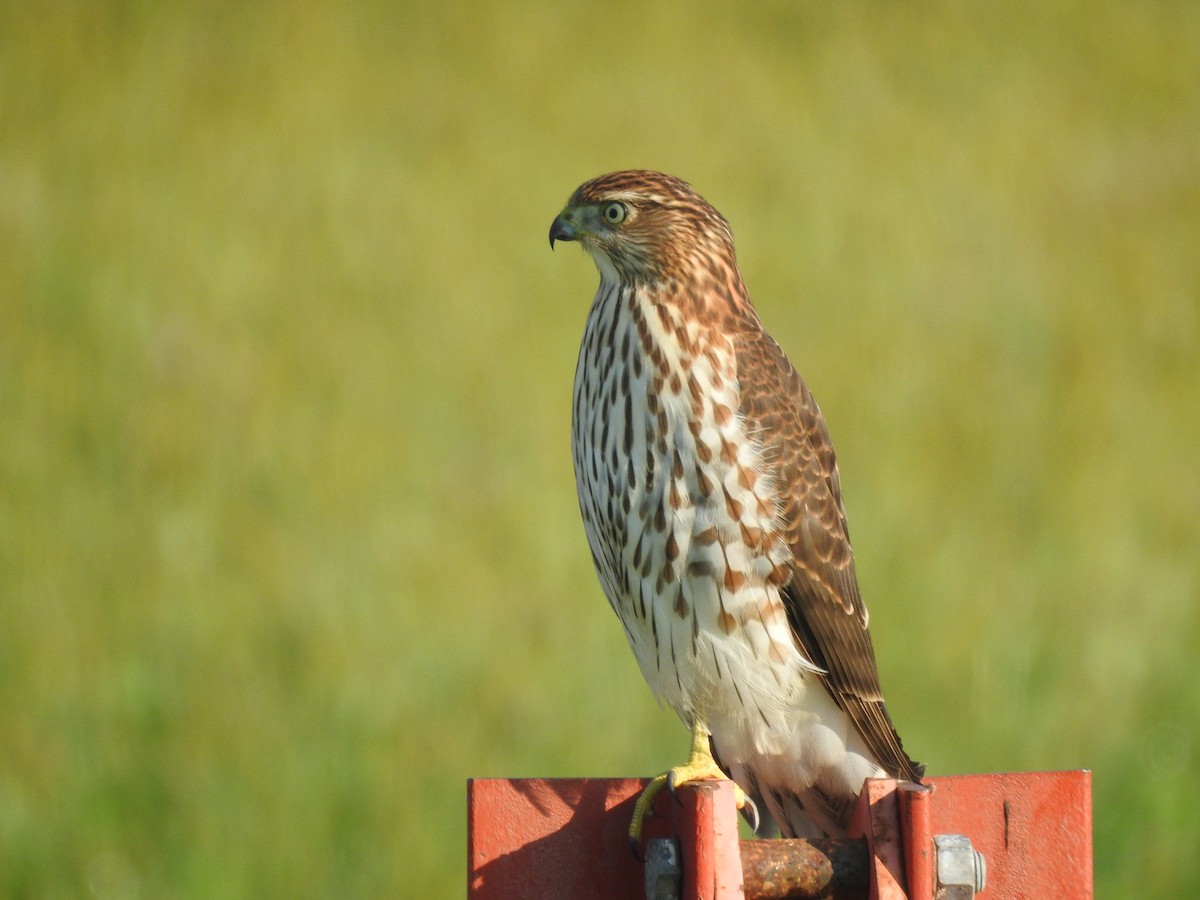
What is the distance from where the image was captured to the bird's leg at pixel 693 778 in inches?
113

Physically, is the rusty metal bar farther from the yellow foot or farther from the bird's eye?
the bird's eye

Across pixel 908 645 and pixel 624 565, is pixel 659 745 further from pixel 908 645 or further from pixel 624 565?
pixel 624 565

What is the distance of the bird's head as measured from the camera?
378 cm

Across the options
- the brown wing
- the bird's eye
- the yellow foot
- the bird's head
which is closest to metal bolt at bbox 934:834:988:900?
the yellow foot

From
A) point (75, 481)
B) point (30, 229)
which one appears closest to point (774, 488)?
point (75, 481)

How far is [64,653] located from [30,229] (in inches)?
107

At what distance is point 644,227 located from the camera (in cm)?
381

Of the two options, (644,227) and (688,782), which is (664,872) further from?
(644,227)

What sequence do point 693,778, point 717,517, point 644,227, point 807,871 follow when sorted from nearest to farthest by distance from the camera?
point 807,871 < point 693,778 < point 717,517 < point 644,227

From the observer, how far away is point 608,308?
3770 millimetres

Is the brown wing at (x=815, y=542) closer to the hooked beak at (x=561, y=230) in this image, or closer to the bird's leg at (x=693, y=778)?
the bird's leg at (x=693, y=778)

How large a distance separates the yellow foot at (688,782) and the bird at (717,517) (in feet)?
0.04

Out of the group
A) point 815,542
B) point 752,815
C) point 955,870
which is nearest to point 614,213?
point 815,542

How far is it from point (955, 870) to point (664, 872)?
0.49 metres
